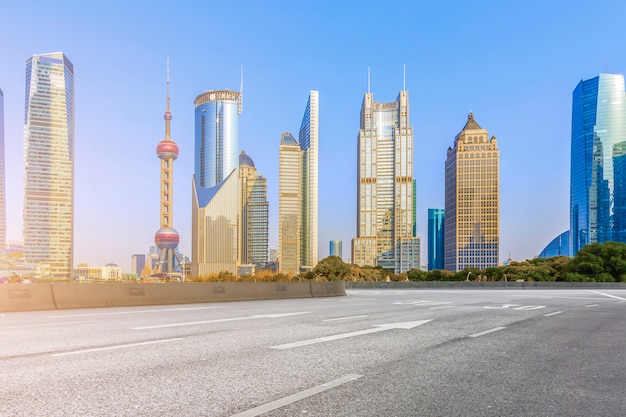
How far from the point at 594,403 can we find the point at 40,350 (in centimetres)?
675

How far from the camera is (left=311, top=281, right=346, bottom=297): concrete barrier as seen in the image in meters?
25.2

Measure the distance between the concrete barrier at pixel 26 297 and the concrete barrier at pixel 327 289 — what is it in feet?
41.8

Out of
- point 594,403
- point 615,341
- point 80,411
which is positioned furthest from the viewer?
point 615,341

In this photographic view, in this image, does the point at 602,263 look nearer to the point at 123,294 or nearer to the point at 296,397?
the point at 123,294

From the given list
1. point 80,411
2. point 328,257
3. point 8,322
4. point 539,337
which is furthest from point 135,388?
point 328,257

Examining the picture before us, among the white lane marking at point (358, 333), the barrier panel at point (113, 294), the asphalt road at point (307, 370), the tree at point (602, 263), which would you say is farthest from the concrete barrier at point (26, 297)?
the tree at point (602, 263)

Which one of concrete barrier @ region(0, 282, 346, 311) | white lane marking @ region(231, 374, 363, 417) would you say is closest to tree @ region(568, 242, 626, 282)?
concrete barrier @ region(0, 282, 346, 311)

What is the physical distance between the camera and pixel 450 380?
5.31 meters

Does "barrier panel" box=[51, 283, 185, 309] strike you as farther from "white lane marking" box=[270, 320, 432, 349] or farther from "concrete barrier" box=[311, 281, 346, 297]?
"white lane marking" box=[270, 320, 432, 349]

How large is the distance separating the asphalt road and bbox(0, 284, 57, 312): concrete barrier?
18.1 ft

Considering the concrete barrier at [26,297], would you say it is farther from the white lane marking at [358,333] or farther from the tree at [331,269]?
the tree at [331,269]

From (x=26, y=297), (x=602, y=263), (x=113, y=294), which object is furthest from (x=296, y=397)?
(x=602, y=263)

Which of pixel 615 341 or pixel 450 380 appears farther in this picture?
pixel 615 341

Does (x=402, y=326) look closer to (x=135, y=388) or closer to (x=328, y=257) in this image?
(x=135, y=388)
